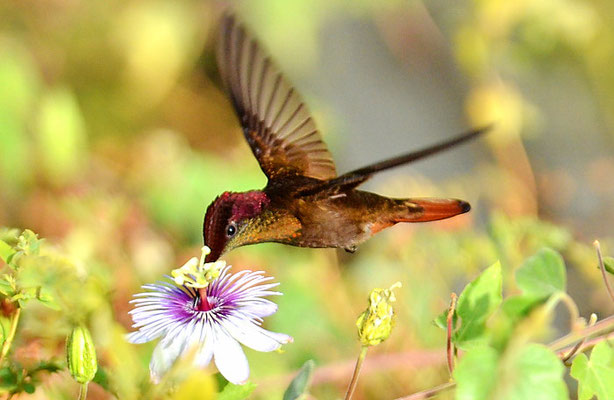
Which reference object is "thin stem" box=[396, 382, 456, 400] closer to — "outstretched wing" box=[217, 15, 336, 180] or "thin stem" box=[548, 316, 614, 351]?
"thin stem" box=[548, 316, 614, 351]

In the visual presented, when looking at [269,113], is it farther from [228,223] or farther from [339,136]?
[339,136]

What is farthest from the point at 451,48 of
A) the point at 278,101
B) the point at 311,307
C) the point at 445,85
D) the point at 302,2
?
the point at 278,101

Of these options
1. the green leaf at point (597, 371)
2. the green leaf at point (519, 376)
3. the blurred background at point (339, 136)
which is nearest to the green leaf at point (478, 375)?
the green leaf at point (519, 376)

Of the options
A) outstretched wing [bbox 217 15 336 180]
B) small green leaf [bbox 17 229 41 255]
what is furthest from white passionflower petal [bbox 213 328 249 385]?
outstretched wing [bbox 217 15 336 180]

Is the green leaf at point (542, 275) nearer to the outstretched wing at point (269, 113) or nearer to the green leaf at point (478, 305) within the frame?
the green leaf at point (478, 305)

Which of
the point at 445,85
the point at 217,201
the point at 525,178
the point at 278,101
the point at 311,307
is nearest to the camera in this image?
the point at 217,201

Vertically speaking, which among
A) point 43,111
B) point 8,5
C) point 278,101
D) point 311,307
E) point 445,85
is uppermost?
point 8,5

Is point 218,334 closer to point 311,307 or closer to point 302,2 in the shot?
point 311,307
